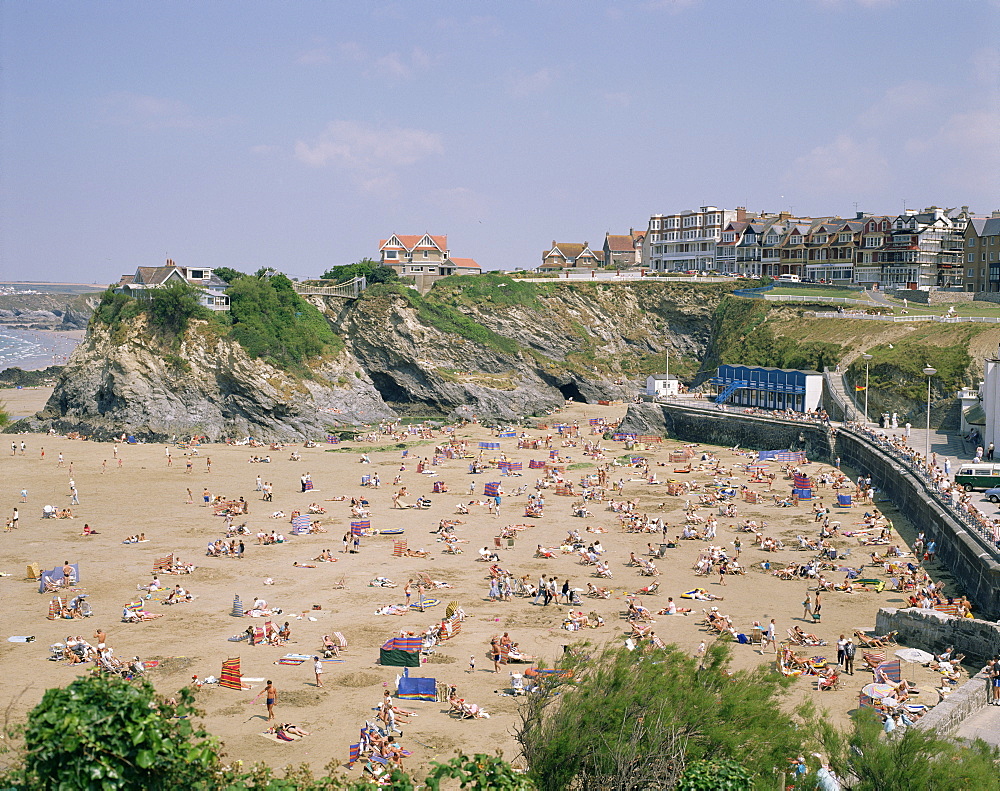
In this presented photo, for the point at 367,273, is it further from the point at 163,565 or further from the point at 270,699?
the point at 270,699

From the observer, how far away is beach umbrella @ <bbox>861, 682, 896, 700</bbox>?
18094 millimetres

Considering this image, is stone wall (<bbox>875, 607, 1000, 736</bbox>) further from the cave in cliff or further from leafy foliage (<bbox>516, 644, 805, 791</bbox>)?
the cave in cliff

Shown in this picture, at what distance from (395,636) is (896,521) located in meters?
21.1

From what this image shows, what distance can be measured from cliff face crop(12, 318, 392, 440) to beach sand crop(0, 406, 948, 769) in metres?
10.2

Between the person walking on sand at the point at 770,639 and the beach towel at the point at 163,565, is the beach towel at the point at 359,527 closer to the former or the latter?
the beach towel at the point at 163,565

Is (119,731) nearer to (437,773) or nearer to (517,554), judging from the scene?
(437,773)

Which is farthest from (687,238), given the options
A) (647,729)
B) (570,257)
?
(647,729)

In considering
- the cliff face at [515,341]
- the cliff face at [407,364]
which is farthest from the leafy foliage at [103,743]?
the cliff face at [515,341]

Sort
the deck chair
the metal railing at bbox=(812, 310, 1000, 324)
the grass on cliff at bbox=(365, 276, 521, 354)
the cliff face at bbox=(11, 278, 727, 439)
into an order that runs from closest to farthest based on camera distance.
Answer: the deck chair → the metal railing at bbox=(812, 310, 1000, 324) → the cliff face at bbox=(11, 278, 727, 439) → the grass on cliff at bbox=(365, 276, 521, 354)

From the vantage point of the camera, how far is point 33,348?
425ft

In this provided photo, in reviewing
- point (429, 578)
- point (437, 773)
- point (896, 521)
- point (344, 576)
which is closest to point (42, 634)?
point (344, 576)

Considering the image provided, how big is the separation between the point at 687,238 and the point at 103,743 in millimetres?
99256

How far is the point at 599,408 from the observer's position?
70562 mm

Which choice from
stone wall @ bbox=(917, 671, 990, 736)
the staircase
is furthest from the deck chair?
the staircase
